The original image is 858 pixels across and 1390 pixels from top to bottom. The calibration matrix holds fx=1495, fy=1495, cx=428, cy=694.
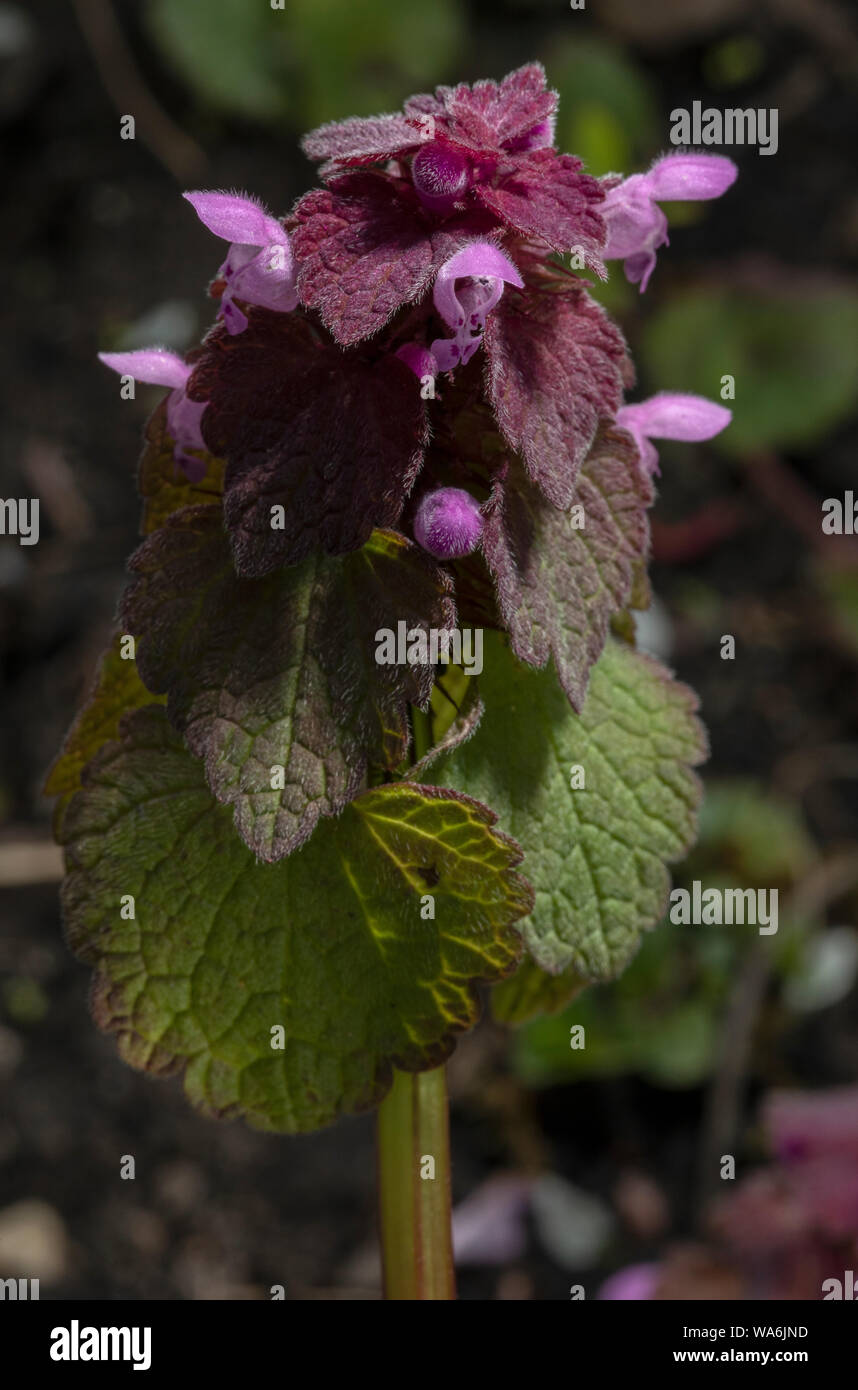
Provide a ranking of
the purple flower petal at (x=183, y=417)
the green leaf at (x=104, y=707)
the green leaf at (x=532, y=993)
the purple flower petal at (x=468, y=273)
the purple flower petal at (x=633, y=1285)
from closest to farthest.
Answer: the purple flower petal at (x=468, y=273)
the purple flower petal at (x=183, y=417)
the green leaf at (x=104, y=707)
the green leaf at (x=532, y=993)
the purple flower petal at (x=633, y=1285)

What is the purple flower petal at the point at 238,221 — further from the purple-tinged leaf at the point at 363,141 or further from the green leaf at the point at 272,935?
the green leaf at the point at 272,935

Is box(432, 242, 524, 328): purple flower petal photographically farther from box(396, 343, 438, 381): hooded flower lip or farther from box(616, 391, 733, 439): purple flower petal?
box(616, 391, 733, 439): purple flower petal

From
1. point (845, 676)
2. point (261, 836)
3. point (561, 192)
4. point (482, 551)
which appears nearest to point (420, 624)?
point (482, 551)

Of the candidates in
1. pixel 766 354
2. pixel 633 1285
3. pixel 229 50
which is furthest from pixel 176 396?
pixel 229 50

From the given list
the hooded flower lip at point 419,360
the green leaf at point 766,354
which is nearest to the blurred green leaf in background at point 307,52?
the green leaf at point 766,354

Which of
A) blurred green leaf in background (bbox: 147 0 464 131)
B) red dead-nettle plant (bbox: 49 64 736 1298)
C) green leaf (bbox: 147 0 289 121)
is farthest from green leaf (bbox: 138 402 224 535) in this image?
green leaf (bbox: 147 0 289 121)

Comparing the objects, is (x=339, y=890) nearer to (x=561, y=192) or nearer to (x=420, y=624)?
(x=420, y=624)
